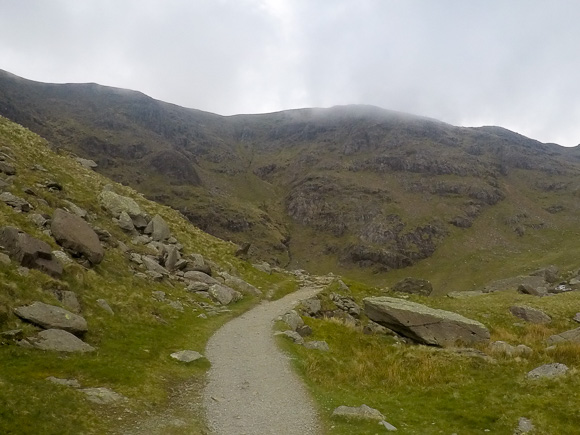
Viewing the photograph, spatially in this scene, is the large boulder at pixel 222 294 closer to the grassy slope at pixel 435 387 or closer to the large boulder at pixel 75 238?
the grassy slope at pixel 435 387

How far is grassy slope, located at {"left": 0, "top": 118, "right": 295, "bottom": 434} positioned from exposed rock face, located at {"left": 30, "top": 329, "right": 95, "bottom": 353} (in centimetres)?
49

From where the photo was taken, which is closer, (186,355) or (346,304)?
(186,355)

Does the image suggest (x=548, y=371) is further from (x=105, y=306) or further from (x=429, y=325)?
(x=105, y=306)

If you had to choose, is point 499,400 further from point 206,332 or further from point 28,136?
point 28,136

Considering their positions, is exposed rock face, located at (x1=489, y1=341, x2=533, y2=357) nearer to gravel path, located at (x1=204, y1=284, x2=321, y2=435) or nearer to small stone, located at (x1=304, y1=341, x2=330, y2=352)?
small stone, located at (x1=304, y1=341, x2=330, y2=352)

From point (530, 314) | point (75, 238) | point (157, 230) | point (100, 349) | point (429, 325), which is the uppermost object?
point (157, 230)

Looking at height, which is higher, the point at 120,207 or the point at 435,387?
the point at 120,207

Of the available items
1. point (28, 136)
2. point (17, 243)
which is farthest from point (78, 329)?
point (28, 136)

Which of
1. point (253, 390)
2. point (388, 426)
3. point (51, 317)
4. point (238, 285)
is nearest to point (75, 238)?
point (51, 317)

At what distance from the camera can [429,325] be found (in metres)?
35.8

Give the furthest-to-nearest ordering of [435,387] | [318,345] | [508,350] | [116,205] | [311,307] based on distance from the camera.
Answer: [116,205], [311,307], [318,345], [508,350], [435,387]

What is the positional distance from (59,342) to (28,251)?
29.3ft

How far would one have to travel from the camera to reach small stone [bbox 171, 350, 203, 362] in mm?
23266

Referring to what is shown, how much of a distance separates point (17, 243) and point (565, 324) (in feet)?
172
